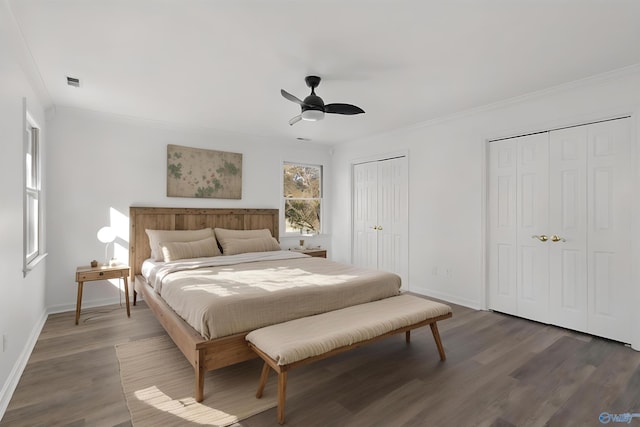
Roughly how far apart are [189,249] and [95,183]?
56.9 inches

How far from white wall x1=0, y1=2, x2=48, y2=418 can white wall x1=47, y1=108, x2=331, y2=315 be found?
1.11 meters

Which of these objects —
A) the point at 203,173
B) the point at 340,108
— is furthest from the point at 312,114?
the point at 203,173

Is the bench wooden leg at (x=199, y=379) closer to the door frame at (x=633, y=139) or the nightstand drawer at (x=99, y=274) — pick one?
the nightstand drawer at (x=99, y=274)

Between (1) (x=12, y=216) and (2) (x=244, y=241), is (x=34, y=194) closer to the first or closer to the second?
(1) (x=12, y=216)

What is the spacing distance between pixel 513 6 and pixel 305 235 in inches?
178

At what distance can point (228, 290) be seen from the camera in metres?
2.54

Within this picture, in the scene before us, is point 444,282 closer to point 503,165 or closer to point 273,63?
point 503,165

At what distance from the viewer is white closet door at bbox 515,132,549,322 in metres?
3.45

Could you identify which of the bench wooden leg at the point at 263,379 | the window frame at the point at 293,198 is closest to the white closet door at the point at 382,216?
the window frame at the point at 293,198

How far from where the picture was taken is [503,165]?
12.5ft

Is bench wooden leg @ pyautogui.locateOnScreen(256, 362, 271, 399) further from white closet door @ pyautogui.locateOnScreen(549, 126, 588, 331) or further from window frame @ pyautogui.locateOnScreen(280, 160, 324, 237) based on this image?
window frame @ pyautogui.locateOnScreen(280, 160, 324, 237)

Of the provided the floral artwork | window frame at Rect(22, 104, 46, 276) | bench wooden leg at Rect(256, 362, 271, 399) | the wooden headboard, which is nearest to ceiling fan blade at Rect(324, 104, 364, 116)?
bench wooden leg at Rect(256, 362, 271, 399)

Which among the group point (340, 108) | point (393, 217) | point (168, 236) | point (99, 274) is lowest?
point (99, 274)

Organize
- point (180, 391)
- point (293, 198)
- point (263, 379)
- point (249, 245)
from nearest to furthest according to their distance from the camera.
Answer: point (263, 379)
point (180, 391)
point (249, 245)
point (293, 198)
